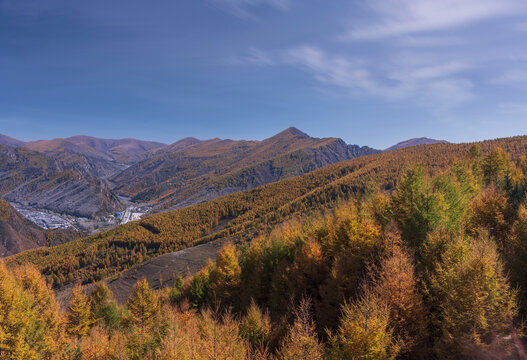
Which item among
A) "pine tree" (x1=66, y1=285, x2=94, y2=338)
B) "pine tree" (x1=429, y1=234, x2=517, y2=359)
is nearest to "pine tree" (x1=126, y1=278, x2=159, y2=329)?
"pine tree" (x1=66, y1=285, x2=94, y2=338)

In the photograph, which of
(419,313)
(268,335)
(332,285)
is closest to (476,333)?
(419,313)

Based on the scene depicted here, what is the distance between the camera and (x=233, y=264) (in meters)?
46.9

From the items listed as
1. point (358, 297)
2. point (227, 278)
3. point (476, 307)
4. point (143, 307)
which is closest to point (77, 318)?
point (143, 307)

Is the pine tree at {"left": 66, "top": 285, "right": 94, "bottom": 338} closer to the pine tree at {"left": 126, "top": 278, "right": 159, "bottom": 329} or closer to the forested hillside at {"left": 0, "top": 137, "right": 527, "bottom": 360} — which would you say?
the forested hillside at {"left": 0, "top": 137, "right": 527, "bottom": 360}

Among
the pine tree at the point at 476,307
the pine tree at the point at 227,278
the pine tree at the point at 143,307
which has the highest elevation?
the pine tree at the point at 476,307

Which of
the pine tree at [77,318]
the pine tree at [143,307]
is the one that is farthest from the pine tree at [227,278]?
the pine tree at [77,318]

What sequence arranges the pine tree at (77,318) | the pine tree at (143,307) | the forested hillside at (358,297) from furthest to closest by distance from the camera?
the pine tree at (143,307) → the pine tree at (77,318) → the forested hillside at (358,297)

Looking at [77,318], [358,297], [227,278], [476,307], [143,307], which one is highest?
[476,307]

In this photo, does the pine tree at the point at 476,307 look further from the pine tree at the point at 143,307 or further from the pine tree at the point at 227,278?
the pine tree at the point at 143,307

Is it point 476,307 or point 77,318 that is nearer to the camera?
point 476,307

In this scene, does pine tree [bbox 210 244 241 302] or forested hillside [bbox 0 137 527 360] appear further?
pine tree [bbox 210 244 241 302]

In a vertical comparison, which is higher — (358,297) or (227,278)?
(358,297)

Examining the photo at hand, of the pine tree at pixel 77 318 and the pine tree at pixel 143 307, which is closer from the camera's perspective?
the pine tree at pixel 77 318

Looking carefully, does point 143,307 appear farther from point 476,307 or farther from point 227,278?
point 476,307
